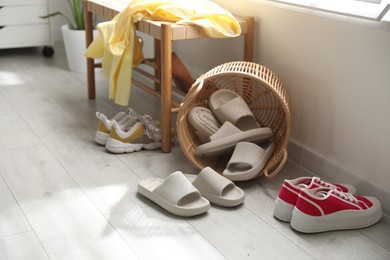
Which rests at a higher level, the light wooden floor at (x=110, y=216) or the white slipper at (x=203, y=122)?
the white slipper at (x=203, y=122)

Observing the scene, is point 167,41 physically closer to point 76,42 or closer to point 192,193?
point 192,193

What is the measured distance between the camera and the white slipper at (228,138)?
2.28 metres

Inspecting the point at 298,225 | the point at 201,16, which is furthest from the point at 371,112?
the point at 201,16

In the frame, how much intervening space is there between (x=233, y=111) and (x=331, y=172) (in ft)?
1.46

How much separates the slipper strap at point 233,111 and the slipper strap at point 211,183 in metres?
0.36

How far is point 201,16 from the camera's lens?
246cm

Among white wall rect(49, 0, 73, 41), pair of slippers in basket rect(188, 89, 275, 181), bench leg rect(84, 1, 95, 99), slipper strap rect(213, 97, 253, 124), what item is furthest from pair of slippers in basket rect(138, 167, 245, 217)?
white wall rect(49, 0, 73, 41)

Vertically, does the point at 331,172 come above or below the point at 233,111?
below

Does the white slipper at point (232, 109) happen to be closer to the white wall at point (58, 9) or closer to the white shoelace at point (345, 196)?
the white shoelace at point (345, 196)

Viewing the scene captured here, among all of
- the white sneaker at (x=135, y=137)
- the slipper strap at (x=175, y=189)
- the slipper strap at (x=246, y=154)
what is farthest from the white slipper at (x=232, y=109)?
the slipper strap at (x=175, y=189)

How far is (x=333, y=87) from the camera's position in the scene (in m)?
2.22

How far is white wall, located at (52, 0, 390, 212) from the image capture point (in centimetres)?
205

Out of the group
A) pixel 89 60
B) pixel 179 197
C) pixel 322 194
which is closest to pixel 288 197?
pixel 322 194

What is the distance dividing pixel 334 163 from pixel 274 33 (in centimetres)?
61
